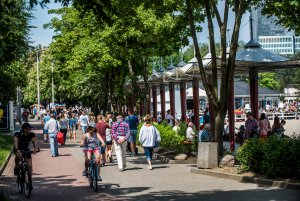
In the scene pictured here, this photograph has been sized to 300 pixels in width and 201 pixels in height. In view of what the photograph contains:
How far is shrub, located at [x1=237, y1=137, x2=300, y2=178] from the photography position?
12.5 meters

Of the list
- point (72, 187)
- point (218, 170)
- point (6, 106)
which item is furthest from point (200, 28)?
point (6, 106)

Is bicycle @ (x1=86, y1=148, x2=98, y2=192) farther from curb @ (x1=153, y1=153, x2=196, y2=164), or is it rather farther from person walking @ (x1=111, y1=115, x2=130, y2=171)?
curb @ (x1=153, y1=153, x2=196, y2=164)

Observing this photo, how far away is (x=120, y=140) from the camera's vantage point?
16766mm

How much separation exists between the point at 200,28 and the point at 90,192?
10.9 metres

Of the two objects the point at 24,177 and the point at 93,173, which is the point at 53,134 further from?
the point at 24,177

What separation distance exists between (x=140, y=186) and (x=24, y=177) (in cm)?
269

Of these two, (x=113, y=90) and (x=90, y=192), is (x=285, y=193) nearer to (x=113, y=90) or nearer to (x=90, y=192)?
(x=90, y=192)

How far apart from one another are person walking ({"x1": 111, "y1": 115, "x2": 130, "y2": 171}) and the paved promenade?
0.32 metres

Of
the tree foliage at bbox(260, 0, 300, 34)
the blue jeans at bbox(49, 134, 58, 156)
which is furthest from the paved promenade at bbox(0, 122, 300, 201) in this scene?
the tree foliage at bbox(260, 0, 300, 34)

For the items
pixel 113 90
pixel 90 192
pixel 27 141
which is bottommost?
pixel 90 192

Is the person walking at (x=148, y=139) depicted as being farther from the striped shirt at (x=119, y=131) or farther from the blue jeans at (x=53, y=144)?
the blue jeans at (x=53, y=144)

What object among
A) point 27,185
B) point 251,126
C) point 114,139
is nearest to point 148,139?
point 114,139

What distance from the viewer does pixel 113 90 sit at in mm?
40688

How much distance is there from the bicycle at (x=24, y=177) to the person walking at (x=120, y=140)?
15.1ft
